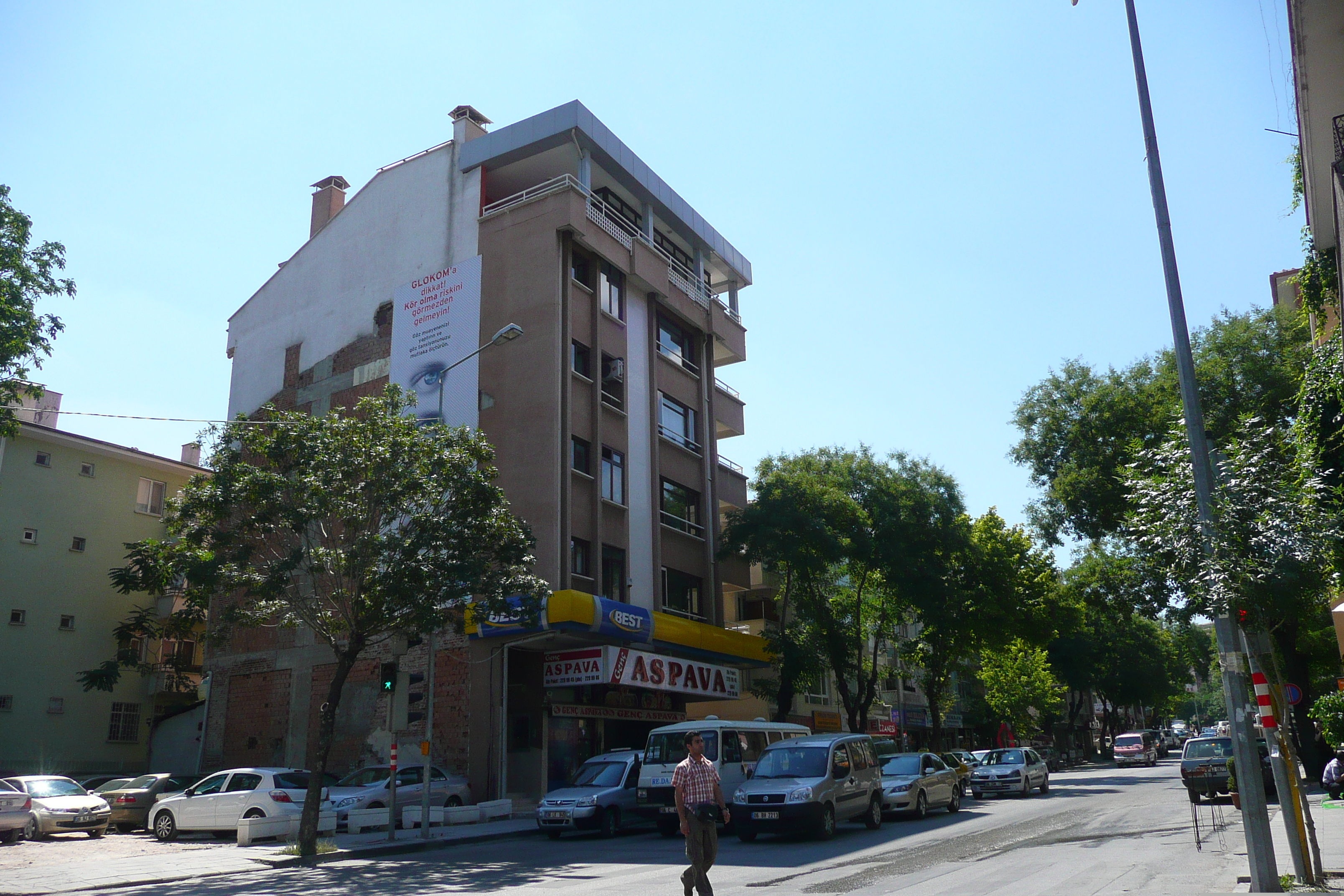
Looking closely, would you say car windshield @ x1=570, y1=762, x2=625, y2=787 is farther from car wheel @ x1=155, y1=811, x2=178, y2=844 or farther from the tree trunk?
car wheel @ x1=155, y1=811, x2=178, y2=844

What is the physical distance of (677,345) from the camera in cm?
3550

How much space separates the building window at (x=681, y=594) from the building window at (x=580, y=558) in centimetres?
391

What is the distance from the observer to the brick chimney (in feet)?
123

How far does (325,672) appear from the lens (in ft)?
94.0

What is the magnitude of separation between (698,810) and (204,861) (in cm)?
1039

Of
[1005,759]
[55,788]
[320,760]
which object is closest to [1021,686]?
[1005,759]

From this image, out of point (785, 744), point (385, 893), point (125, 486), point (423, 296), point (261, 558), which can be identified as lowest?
point (385, 893)

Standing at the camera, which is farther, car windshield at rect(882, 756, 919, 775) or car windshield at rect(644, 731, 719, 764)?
car windshield at rect(882, 756, 919, 775)

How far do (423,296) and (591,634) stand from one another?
11851 mm

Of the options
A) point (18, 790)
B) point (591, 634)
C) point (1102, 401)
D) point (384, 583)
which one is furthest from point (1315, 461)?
point (18, 790)

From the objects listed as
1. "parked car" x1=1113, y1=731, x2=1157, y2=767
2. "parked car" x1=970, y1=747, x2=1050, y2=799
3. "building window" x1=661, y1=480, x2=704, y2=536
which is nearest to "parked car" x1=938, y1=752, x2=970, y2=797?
"parked car" x1=970, y1=747, x2=1050, y2=799

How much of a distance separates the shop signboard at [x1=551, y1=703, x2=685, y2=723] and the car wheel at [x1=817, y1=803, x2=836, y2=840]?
10410 mm

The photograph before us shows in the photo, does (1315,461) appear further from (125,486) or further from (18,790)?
(125,486)

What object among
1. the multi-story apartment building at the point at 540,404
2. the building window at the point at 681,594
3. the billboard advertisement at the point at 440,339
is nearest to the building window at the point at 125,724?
the multi-story apartment building at the point at 540,404
